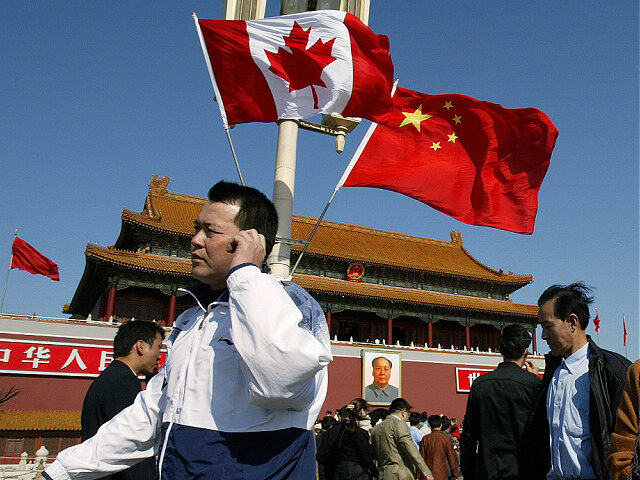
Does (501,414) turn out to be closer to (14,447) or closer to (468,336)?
(14,447)

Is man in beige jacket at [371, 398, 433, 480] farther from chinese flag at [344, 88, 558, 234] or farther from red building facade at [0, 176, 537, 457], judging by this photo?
red building facade at [0, 176, 537, 457]

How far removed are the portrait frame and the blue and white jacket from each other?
53.0ft

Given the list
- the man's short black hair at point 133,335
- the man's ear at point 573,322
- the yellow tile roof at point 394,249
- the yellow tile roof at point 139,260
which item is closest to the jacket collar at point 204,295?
the man's short black hair at point 133,335

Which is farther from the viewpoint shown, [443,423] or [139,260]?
[139,260]

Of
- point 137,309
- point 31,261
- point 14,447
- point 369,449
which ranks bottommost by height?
point 14,447

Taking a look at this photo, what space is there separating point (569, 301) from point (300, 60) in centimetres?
379

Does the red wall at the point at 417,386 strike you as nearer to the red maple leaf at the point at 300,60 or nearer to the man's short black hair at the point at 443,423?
the man's short black hair at the point at 443,423

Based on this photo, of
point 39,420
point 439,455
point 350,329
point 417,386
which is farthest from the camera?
point 350,329

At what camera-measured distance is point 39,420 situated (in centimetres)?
1305

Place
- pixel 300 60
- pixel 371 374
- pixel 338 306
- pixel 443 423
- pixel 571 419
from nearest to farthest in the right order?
pixel 571 419
pixel 300 60
pixel 443 423
pixel 371 374
pixel 338 306

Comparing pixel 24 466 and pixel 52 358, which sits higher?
pixel 52 358

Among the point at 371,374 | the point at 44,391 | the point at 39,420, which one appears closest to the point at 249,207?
the point at 39,420

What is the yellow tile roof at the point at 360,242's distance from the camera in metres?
20.1

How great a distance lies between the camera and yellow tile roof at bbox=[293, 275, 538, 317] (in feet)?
64.2
